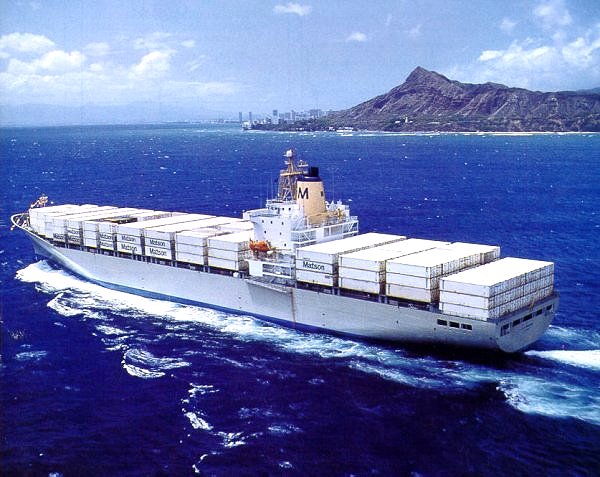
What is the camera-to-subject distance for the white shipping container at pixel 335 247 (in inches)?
1949

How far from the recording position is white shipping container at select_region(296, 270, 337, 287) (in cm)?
4906

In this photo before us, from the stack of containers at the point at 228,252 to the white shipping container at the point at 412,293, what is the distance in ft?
47.8

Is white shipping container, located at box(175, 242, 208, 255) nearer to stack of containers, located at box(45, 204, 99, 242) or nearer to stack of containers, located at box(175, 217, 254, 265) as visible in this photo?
stack of containers, located at box(175, 217, 254, 265)

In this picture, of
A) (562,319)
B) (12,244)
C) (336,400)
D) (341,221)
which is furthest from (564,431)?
(12,244)

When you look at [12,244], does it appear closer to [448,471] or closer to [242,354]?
[242,354]

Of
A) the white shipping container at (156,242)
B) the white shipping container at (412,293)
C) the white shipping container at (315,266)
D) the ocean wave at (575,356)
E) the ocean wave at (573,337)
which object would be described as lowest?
the ocean wave at (575,356)

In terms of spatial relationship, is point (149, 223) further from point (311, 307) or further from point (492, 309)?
point (492, 309)

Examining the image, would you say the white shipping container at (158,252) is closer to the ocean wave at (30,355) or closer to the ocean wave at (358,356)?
the ocean wave at (358,356)

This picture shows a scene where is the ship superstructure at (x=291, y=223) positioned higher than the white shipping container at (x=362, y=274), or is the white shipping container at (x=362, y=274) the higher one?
the ship superstructure at (x=291, y=223)

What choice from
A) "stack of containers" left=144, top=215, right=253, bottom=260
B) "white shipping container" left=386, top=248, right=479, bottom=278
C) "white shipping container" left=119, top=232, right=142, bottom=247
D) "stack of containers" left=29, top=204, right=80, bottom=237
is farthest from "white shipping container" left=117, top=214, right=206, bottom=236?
"white shipping container" left=386, top=248, right=479, bottom=278

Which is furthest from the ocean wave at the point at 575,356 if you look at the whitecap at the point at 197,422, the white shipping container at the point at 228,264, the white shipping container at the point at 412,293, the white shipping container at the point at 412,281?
the white shipping container at the point at 228,264

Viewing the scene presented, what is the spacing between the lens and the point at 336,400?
1522 inches

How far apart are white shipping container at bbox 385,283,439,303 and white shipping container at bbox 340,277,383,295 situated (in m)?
0.71

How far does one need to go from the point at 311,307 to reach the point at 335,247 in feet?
17.8
